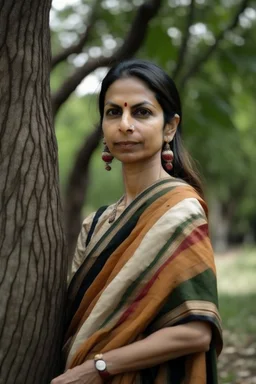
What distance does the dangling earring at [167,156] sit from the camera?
286cm

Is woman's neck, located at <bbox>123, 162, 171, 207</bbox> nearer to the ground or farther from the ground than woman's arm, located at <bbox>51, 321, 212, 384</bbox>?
farther from the ground

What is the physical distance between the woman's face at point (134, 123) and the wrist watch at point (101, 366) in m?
0.75

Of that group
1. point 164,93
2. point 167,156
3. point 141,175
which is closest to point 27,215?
point 141,175

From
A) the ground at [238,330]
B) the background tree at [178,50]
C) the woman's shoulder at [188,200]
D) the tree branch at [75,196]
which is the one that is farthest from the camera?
the tree branch at [75,196]

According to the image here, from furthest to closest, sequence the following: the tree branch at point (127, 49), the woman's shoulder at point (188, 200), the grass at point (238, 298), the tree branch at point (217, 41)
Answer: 1. the grass at point (238, 298)
2. the tree branch at point (217, 41)
3. the tree branch at point (127, 49)
4. the woman's shoulder at point (188, 200)

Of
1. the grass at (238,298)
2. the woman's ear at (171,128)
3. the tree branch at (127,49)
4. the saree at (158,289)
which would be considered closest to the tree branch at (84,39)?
the tree branch at (127,49)

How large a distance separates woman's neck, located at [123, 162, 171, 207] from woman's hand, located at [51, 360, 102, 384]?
70 centimetres

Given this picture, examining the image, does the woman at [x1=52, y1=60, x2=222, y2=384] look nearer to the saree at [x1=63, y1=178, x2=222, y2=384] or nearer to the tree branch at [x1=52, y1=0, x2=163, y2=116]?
the saree at [x1=63, y1=178, x2=222, y2=384]

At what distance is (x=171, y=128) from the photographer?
2.87 meters

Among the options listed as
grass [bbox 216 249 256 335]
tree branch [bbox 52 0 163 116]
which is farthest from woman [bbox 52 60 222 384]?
grass [bbox 216 249 256 335]

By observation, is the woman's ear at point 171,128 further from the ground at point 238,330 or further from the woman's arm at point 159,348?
the ground at point 238,330

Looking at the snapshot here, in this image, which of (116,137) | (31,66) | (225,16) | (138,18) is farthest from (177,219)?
(225,16)

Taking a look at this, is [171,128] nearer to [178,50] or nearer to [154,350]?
[154,350]

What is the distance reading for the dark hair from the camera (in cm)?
277
